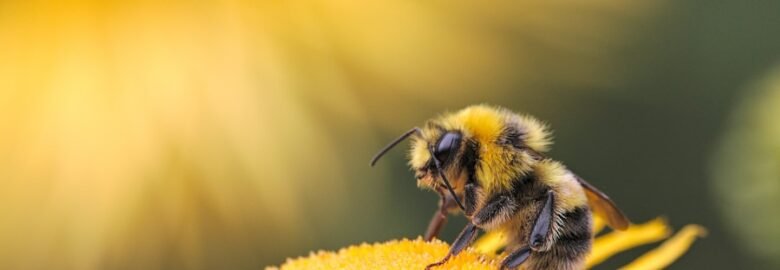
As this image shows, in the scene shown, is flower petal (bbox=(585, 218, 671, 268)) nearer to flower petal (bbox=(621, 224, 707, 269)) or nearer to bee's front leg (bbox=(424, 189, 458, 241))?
flower petal (bbox=(621, 224, 707, 269))

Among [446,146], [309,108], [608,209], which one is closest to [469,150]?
[446,146]

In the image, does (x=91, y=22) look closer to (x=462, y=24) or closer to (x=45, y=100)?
(x=45, y=100)

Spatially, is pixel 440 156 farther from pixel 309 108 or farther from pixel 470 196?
pixel 309 108

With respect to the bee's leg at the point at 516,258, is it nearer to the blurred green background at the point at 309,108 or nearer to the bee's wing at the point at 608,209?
the bee's wing at the point at 608,209

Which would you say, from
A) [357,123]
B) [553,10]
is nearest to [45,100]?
[357,123]

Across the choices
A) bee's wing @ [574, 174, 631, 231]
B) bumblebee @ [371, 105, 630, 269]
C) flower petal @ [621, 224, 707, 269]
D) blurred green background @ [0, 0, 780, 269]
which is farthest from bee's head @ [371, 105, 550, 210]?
blurred green background @ [0, 0, 780, 269]

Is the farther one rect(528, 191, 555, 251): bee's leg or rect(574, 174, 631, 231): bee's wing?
rect(574, 174, 631, 231): bee's wing

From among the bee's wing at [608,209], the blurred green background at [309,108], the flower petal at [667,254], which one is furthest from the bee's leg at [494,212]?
the blurred green background at [309,108]
